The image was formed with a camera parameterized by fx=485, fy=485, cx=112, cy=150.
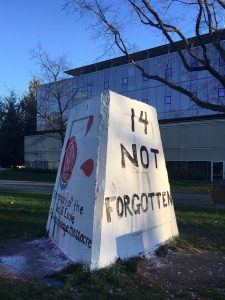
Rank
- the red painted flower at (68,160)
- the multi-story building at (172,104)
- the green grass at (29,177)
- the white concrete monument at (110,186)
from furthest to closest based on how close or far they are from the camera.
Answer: the multi-story building at (172,104)
the green grass at (29,177)
the red painted flower at (68,160)
the white concrete monument at (110,186)

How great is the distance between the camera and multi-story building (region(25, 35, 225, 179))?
3959 cm

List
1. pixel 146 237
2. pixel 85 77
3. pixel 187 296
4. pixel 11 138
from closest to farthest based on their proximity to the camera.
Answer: pixel 187 296 → pixel 146 237 → pixel 85 77 → pixel 11 138

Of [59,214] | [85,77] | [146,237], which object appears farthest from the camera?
[85,77]

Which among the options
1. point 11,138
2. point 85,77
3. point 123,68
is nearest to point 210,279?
point 123,68

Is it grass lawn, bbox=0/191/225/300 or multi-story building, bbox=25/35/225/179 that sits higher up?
multi-story building, bbox=25/35/225/179

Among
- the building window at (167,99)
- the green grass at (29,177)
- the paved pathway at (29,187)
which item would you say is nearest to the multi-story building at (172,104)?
the building window at (167,99)

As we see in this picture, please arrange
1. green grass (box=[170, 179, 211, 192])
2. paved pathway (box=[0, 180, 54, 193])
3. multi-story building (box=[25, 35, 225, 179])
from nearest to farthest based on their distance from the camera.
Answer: paved pathway (box=[0, 180, 54, 193]), green grass (box=[170, 179, 211, 192]), multi-story building (box=[25, 35, 225, 179])

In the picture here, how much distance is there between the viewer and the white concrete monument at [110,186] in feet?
20.6

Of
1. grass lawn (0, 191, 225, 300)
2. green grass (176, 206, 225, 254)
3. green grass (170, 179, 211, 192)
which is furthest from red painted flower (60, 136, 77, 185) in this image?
green grass (170, 179, 211, 192)

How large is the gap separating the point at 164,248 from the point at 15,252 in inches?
90.0

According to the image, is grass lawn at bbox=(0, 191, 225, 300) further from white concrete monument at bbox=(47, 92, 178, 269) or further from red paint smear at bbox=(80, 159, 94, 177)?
red paint smear at bbox=(80, 159, 94, 177)

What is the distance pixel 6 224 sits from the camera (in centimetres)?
1012

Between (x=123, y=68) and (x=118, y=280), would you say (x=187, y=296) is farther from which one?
(x=123, y=68)

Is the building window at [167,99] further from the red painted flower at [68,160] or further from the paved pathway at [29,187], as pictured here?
the red painted flower at [68,160]
